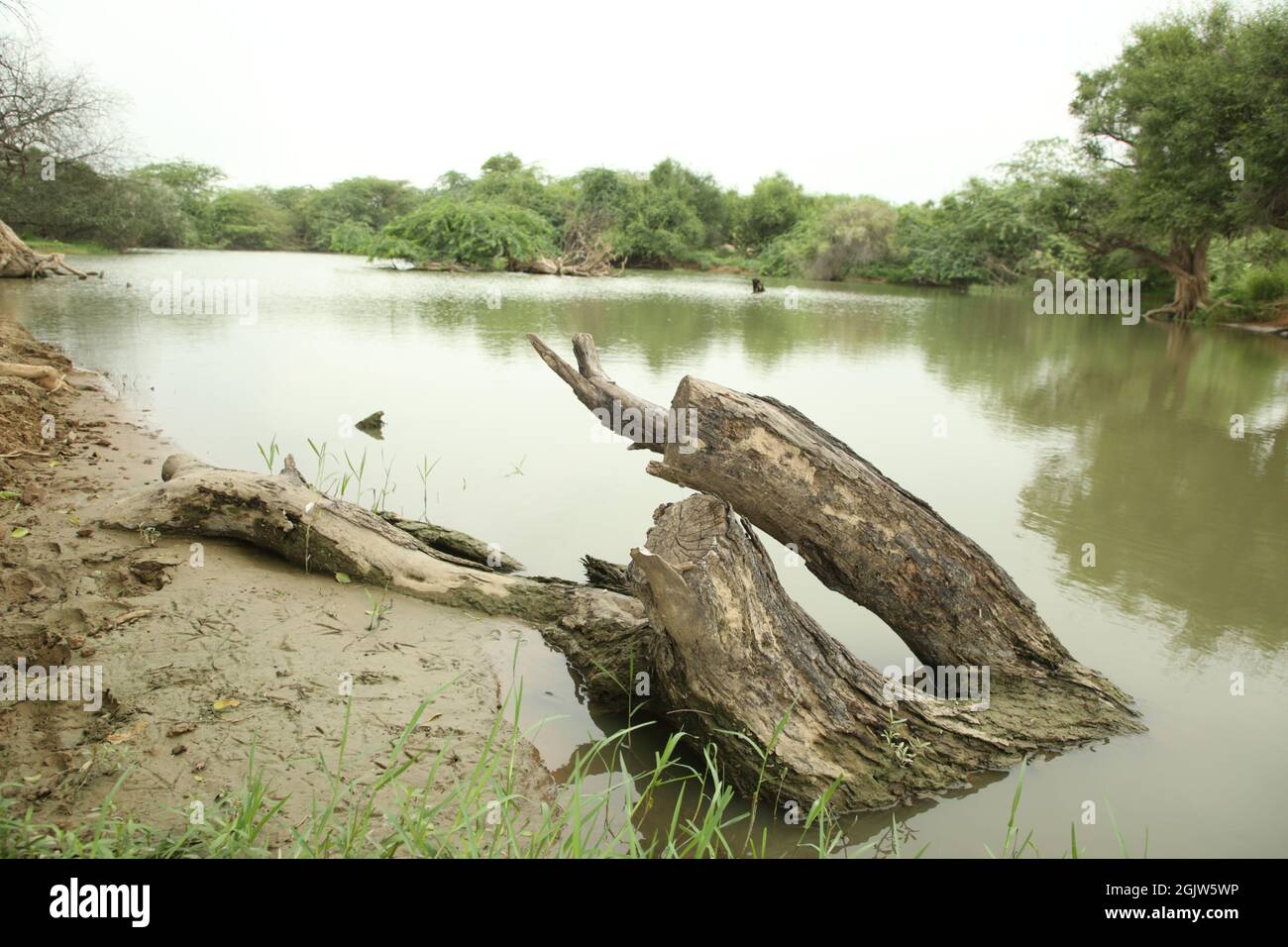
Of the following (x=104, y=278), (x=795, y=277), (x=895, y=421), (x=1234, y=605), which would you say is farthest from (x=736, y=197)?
(x=1234, y=605)

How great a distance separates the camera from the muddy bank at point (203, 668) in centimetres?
255

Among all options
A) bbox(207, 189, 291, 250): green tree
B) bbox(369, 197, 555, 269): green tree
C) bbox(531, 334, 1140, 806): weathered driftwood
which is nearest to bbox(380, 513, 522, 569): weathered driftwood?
bbox(531, 334, 1140, 806): weathered driftwood

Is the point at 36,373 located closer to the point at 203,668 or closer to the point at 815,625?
the point at 203,668

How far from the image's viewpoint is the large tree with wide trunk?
53.4ft

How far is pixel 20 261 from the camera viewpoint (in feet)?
69.2

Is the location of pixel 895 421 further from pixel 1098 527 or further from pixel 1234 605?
pixel 1234 605

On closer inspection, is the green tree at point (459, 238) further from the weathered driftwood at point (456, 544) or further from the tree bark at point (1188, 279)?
the weathered driftwood at point (456, 544)

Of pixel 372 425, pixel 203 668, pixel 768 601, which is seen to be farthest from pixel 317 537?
pixel 372 425

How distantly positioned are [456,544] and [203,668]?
169cm

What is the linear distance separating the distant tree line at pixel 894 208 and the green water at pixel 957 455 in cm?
487

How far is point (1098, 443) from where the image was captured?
8.37 meters

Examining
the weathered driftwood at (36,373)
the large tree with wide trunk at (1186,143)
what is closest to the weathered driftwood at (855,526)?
the weathered driftwood at (36,373)

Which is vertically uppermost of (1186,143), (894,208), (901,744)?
(894,208)
